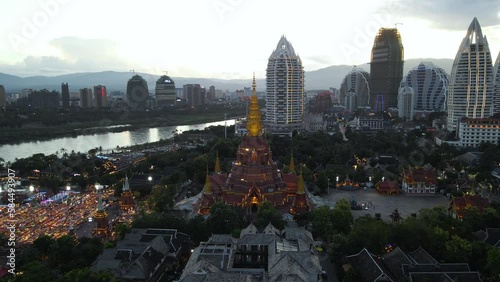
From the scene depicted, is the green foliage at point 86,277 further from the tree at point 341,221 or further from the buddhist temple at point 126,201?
the buddhist temple at point 126,201

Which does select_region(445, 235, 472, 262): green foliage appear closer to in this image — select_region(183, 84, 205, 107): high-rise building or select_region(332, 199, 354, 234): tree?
select_region(332, 199, 354, 234): tree

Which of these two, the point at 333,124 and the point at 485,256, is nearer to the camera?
the point at 485,256

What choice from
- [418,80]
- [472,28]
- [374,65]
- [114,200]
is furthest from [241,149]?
[374,65]

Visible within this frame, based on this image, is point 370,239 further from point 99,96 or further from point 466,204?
point 99,96

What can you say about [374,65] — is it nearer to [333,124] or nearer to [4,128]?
[333,124]

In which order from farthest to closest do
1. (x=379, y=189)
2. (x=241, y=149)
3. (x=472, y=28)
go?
(x=472, y=28), (x=379, y=189), (x=241, y=149)

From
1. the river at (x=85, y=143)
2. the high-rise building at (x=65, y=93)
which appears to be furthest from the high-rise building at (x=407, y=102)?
the high-rise building at (x=65, y=93)
